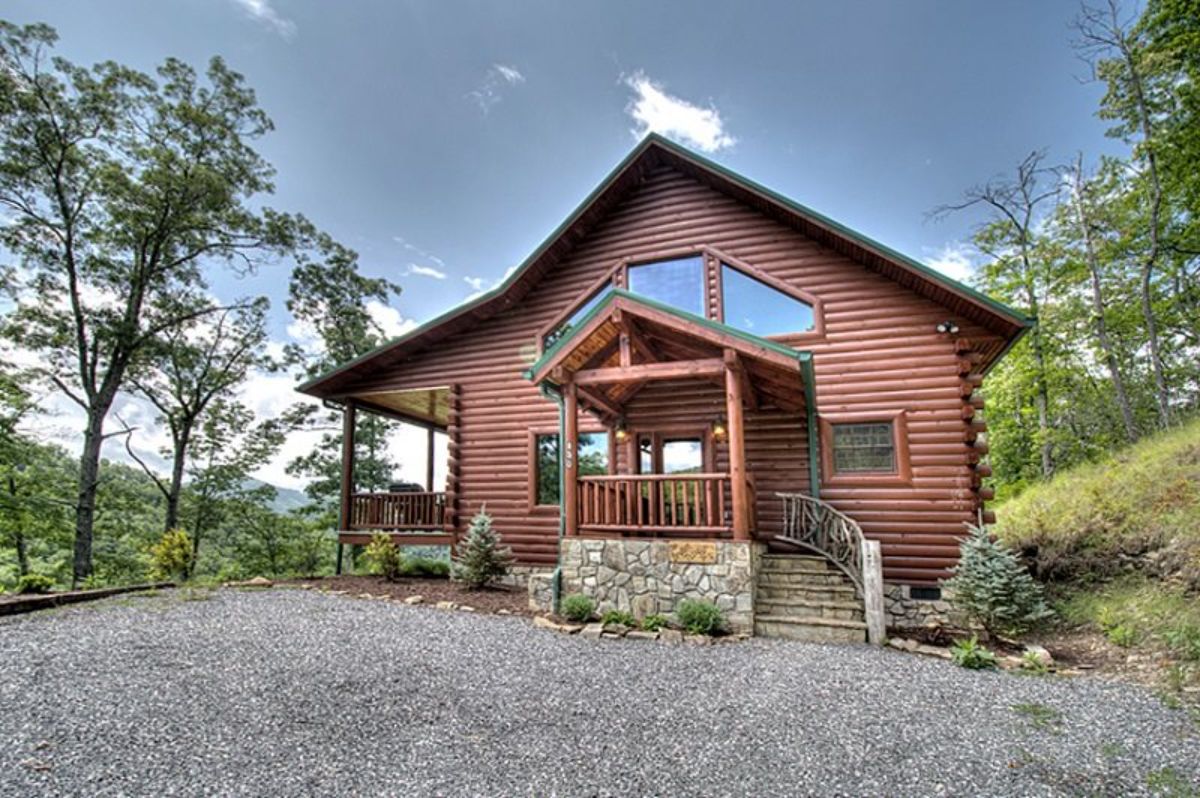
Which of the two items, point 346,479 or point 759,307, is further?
point 346,479

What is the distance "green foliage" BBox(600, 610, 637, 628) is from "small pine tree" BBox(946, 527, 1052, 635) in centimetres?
388

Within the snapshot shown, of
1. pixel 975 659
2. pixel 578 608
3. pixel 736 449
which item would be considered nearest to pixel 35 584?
pixel 578 608

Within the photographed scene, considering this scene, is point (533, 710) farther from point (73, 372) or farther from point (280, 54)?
point (280, 54)

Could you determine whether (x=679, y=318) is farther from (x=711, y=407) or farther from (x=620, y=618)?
(x=620, y=618)

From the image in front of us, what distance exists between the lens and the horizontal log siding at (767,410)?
773 centimetres

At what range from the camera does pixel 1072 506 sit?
9172 mm

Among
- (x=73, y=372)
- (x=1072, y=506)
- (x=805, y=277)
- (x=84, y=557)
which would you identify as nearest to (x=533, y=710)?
(x=805, y=277)

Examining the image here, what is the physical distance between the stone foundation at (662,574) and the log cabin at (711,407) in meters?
0.03

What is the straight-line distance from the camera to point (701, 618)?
20.3ft

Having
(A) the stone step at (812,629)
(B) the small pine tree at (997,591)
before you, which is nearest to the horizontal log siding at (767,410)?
(B) the small pine tree at (997,591)

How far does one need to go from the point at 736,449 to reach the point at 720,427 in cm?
233

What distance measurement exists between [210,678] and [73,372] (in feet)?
44.5

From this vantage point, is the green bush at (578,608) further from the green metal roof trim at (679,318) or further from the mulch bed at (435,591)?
the green metal roof trim at (679,318)

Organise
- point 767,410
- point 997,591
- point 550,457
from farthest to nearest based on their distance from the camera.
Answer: point 550,457
point 767,410
point 997,591
